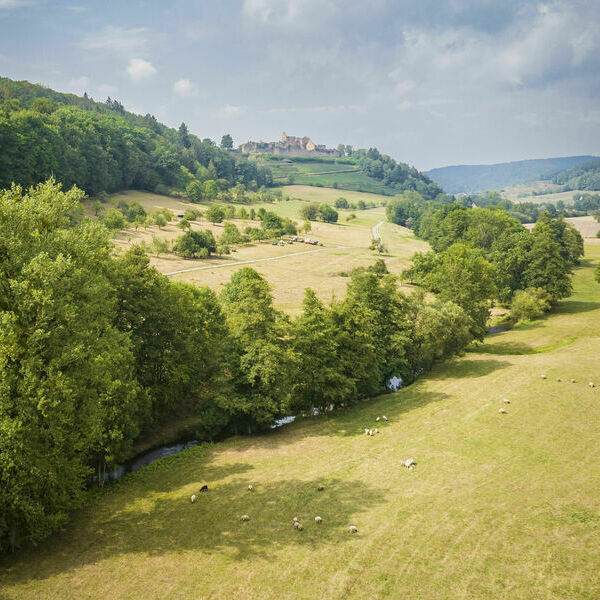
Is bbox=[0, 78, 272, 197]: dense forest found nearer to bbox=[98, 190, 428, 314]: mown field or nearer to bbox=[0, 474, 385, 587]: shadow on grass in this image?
bbox=[98, 190, 428, 314]: mown field

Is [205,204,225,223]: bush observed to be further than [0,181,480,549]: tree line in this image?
Yes

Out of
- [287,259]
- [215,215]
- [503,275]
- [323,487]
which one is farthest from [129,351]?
[215,215]

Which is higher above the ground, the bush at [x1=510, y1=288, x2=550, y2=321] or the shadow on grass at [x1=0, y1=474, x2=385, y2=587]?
the bush at [x1=510, y1=288, x2=550, y2=321]

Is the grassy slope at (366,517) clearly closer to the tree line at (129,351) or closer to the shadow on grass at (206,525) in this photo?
Answer: the shadow on grass at (206,525)

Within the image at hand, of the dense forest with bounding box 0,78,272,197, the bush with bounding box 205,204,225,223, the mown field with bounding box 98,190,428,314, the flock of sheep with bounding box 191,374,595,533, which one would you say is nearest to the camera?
the flock of sheep with bounding box 191,374,595,533

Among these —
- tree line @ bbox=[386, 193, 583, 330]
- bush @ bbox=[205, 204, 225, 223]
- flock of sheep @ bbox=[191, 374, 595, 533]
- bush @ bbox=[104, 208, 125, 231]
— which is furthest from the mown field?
flock of sheep @ bbox=[191, 374, 595, 533]

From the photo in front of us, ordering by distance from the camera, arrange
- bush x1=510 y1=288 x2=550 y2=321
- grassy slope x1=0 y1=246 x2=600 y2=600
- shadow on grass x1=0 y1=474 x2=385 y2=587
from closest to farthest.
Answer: grassy slope x1=0 y1=246 x2=600 y2=600 → shadow on grass x1=0 y1=474 x2=385 y2=587 → bush x1=510 y1=288 x2=550 y2=321

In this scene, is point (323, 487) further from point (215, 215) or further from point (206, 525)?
point (215, 215)

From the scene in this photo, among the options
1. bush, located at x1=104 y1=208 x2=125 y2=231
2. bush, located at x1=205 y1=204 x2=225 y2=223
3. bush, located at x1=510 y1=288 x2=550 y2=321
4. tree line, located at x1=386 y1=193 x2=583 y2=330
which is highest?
bush, located at x1=205 y1=204 x2=225 y2=223
